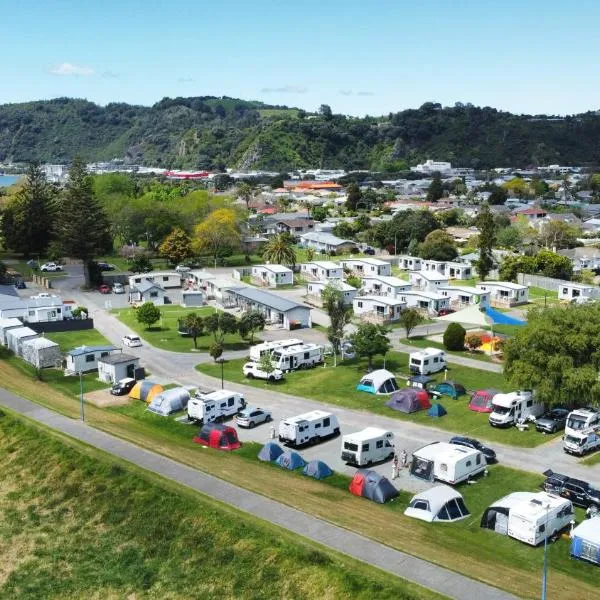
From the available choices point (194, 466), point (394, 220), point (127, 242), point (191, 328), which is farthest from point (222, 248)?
point (194, 466)

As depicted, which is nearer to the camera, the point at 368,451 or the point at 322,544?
the point at 322,544

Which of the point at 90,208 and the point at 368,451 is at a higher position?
the point at 90,208

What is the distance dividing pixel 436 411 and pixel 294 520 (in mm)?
10455

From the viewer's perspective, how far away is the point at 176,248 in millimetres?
67750

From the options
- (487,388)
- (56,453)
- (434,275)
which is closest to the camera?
(56,453)

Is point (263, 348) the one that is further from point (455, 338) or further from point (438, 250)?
point (438, 250)

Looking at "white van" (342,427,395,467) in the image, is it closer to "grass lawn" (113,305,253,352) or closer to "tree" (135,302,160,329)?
"grass lawn" (113,305,253,352)

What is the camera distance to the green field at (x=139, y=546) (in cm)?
1739

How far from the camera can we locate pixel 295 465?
23406mm

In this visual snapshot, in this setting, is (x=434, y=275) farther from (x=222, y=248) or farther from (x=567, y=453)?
(x=567, y=453)

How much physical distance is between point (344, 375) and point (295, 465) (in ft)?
35.3

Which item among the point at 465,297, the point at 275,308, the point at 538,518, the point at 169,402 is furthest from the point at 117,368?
the point at 465,297

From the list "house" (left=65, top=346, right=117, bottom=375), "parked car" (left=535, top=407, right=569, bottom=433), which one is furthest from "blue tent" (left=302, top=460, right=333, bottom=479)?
"house" (left=65, top=346, right=117, bottom=375)

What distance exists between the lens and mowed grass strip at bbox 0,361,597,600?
16609 mm
